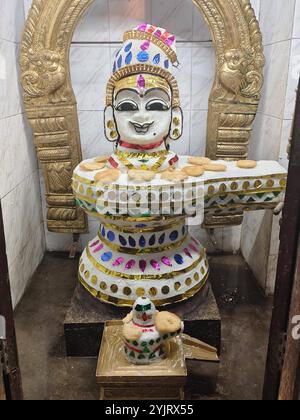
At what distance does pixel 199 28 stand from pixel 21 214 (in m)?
1.43

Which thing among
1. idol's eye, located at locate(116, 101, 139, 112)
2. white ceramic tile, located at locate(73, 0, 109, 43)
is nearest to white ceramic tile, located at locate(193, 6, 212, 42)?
white ceramic tile, located at locate(73, 0, 109, 43)

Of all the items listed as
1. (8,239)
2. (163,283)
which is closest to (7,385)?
(163,283)

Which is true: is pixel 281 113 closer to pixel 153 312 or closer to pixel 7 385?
pixel 153 312

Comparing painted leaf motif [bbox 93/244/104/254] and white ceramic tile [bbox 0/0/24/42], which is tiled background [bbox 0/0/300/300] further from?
painted leaf motif [bbox 93/244/104/254]

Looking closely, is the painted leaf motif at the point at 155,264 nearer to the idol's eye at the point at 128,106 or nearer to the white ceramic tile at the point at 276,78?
the idol's eye at the point at 128,106

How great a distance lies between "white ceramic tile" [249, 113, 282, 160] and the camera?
185 cm

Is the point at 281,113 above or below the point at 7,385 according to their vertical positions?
above

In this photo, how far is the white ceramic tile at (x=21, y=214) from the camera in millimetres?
1870

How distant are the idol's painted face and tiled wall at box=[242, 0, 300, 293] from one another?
56 cm

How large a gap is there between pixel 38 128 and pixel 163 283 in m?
1.10

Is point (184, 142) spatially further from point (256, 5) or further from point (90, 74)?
point (256, 5)

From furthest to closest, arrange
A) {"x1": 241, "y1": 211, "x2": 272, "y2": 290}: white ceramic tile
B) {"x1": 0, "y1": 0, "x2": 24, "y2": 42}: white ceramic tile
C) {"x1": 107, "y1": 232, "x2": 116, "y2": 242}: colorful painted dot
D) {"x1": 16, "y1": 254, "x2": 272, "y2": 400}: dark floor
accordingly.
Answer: {"x1": 241, "y1": 211, "x2": 272, "y2": 290}: white ceramic tile → {"x1": 0, "y1": 0, "x2": 24, "y2": 42}: white ceramic tile → {"x1": 107, "y1": 232, "x2": 116, "y2": 242}: colorful painted dot → {"x1": 16, "y1": 254, "x2": 272, "y2": 400}: dark floor

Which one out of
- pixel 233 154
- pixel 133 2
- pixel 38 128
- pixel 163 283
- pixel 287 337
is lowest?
pixel 163 283
